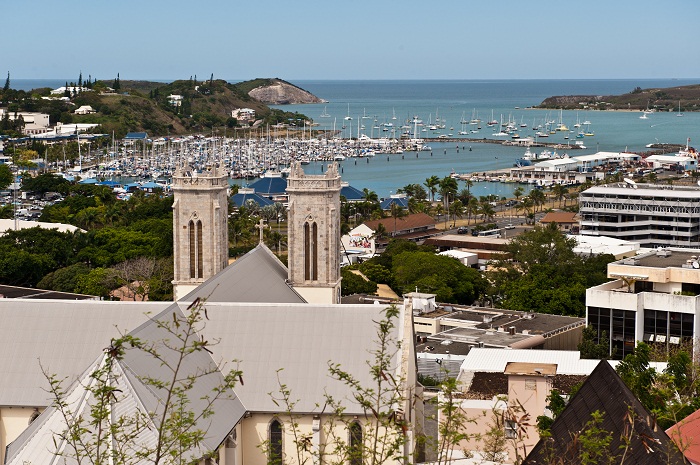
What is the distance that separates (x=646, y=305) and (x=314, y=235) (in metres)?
17.9

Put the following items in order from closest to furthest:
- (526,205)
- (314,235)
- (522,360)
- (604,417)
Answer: (604,417) < (314,235) < (522,360) < (526,205)

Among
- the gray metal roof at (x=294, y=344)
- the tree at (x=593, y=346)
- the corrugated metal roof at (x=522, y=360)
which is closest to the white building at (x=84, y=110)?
the tree at (x=593, y=346)

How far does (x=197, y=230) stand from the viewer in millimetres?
34906

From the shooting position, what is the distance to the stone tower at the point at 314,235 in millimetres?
34125

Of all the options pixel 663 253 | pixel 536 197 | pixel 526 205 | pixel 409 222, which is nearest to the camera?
pixel 663 253

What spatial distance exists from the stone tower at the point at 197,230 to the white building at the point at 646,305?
18791mm

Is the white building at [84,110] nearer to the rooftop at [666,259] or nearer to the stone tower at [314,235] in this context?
the rooftop at [666,259]

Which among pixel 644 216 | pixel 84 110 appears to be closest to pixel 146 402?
pixel 644 216

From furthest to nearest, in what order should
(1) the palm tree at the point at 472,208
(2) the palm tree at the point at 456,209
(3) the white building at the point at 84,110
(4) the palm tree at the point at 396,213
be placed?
(3) the white building at the point at 84,110 → (1) the palm tree at the point at 472,208 → (2) the palm tree at the point at 456,209 → (4) the palm tree at the point at 396,213

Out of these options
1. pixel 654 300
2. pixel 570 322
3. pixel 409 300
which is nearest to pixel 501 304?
pixel 570 322

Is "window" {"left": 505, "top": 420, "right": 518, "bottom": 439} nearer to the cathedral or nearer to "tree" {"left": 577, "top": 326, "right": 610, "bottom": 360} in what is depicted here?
the cathedral

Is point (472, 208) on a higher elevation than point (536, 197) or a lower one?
lower

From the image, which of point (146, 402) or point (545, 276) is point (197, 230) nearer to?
point (146, 402)

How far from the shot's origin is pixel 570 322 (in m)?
48.8
